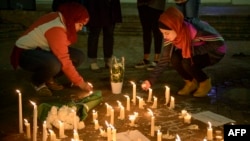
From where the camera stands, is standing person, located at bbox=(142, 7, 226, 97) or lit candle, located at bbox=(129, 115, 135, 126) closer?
lit candle, located at bbox=(129, 115, 135, 126)

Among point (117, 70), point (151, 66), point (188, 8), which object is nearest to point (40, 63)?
point (117, 70)

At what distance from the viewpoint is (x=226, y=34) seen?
1173 centimetres

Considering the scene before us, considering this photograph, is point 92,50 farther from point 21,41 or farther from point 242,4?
point 242,4

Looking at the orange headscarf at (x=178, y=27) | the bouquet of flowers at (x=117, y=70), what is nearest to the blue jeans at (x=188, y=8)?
the orange headscarf at (x=178, y=27)

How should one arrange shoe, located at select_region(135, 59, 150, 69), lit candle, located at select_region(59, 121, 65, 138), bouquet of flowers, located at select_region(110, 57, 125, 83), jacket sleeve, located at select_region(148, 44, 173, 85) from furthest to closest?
shoe, located at select_region(135, 59, 150, 69) → bouquet of flowers, located at select_region(110, 57, 125, 83) → jacket sleeve, located at select_region(148, 44, 173, 85) → lit candle, located at select_region(59, 121, 65, 138)

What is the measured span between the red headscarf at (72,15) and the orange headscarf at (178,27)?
102 centimetres

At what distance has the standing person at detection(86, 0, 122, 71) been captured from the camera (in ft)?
24.2

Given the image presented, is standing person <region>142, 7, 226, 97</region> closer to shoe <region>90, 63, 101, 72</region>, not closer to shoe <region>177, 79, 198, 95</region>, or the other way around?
shoe <region>177, 79, 198, 95</region>

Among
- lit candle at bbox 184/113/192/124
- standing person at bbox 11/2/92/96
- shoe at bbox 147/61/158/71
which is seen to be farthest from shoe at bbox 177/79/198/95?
shoe at bbox 147/61/158/71

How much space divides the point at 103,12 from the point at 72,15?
2005 mm

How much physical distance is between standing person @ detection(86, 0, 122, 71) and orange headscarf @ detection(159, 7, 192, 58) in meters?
2.09

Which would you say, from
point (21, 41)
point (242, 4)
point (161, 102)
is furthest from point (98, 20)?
point (242, 4)

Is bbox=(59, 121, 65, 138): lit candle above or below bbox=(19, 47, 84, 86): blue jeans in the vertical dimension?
below

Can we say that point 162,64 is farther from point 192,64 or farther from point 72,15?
point 72,15
